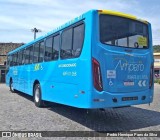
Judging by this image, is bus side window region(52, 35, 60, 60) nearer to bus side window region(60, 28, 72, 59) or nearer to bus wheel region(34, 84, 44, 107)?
bus side window region(60, 28, 72, 59)

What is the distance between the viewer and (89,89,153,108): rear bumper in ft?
24.9

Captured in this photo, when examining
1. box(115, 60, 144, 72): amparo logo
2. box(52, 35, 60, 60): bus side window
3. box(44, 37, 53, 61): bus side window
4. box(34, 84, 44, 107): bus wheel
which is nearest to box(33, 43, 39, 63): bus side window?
box(34, 84, 44, 107): bus wheel

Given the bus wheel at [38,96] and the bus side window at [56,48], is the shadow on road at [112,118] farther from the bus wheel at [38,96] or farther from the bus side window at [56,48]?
the bus side window at [56,48]

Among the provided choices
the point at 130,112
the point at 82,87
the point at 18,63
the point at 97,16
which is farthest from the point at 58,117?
the point at 18,63

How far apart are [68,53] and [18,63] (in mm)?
9098

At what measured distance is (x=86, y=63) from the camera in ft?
25.2

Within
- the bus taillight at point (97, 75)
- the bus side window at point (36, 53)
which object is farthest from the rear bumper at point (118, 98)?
the bus side window at point (36, 53)

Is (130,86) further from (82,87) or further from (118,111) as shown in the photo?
(118,111)

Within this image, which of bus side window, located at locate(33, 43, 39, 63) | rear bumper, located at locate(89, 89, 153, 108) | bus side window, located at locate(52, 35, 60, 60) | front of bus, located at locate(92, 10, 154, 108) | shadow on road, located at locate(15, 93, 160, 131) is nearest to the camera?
rear bumper, located at locate(89, 89, 153, 108)

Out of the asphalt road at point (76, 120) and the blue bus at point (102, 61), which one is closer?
the blue bus at point (102, 61)

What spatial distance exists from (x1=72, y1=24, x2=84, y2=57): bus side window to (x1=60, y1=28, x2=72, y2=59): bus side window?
0.29 m

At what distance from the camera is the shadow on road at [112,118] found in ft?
27.0

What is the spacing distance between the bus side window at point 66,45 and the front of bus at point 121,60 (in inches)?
51.7

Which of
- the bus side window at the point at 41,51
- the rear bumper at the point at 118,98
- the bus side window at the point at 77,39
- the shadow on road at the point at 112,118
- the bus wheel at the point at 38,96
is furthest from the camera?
the bus side window at the point at 41,51
